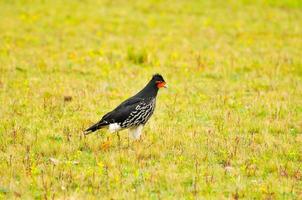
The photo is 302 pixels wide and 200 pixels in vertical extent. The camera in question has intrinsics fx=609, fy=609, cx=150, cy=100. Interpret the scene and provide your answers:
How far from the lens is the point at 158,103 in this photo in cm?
1484

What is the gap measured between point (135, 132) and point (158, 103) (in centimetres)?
342

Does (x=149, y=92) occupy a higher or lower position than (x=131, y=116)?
higher

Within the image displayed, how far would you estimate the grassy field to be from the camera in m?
9.20

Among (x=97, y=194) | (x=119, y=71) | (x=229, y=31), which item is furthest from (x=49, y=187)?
(x=229, y=31)

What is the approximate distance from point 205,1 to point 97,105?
1959 cm

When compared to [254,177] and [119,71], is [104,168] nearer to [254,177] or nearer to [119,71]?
[254,177]

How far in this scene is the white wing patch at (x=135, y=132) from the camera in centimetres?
A: 1139

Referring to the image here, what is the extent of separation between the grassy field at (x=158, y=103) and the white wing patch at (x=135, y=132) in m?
0.15

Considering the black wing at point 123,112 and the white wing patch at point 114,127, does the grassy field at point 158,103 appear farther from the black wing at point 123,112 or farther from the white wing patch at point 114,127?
the black wing at point 123,112

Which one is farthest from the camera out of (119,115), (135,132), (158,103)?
(158,103)

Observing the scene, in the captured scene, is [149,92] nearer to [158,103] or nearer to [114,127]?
[114,127]

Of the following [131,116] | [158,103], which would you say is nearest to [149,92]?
[131,116]

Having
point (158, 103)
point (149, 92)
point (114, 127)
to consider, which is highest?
point (149, 92)

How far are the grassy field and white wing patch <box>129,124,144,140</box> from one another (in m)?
0.15
